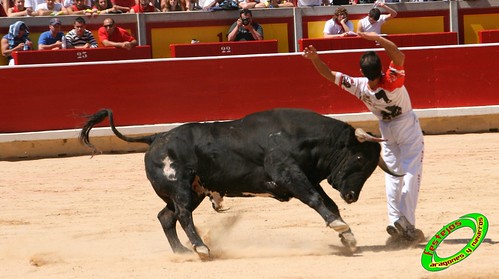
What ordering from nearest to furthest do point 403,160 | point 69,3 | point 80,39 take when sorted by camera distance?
point 403,160, point 80,39, point 69,3

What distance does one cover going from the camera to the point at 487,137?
14133 millimetres

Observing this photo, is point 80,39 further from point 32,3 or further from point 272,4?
point 272,4

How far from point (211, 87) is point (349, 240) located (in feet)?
24.1

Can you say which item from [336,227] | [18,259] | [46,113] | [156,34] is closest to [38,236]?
[18,259]

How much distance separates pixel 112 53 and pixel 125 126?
1053 mm

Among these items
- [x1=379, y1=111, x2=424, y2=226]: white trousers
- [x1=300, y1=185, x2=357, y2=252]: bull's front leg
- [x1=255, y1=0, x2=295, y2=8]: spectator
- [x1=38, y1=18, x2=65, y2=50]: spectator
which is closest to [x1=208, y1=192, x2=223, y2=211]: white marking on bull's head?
[x1=300, y1=185, x2=357, y2=252]: bull's front leg

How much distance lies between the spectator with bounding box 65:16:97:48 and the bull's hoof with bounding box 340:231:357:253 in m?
7.99

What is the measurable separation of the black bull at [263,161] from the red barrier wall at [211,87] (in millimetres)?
6467

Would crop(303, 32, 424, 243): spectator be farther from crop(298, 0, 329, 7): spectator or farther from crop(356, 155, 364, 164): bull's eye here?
crop(298, 0, 329, 7): spectator

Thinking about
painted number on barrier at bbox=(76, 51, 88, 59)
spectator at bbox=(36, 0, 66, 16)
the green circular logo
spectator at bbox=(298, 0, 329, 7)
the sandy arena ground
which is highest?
spectator at bbox=(36, 0, 66, 16)

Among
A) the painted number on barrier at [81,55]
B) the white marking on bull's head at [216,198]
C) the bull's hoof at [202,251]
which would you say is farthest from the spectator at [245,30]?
the bull's hoof at [202,251]

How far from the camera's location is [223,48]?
48.5ft

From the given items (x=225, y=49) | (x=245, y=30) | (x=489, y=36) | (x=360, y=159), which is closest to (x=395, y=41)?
(x=489, y=36)

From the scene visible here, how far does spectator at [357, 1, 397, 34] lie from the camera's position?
1513cm
